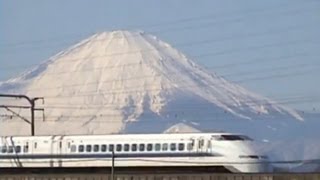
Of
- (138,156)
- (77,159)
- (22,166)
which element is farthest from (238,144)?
(22,166)

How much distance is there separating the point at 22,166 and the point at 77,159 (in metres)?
3.62

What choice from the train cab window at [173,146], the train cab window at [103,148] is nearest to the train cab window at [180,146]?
the train cab window at [173,146]

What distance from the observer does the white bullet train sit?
51.7m

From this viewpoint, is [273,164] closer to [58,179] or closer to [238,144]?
[238,144]

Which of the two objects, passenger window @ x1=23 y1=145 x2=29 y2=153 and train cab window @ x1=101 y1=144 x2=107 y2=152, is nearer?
train cab window @ x1=101 y1=144 x2=107 y2=152

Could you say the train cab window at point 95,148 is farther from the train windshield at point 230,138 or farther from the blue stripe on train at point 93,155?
the train windshield at point 230,138

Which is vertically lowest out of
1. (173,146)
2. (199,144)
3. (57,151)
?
(57,151)

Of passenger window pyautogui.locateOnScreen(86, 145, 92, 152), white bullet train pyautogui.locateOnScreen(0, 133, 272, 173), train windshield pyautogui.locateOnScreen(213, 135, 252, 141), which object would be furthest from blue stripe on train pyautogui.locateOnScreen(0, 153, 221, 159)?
train windshield pyautogui.locateOnScreen(213, 135, 252, 141)

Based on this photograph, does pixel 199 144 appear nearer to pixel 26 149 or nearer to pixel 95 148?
pixel 95 148

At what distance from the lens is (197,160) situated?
51.4 metres

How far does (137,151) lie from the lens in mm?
53094

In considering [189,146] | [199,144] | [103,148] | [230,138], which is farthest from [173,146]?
[103,148]

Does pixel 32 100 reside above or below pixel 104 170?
above

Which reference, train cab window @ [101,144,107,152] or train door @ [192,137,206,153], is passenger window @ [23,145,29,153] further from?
train door @ [192,137,206,153]
